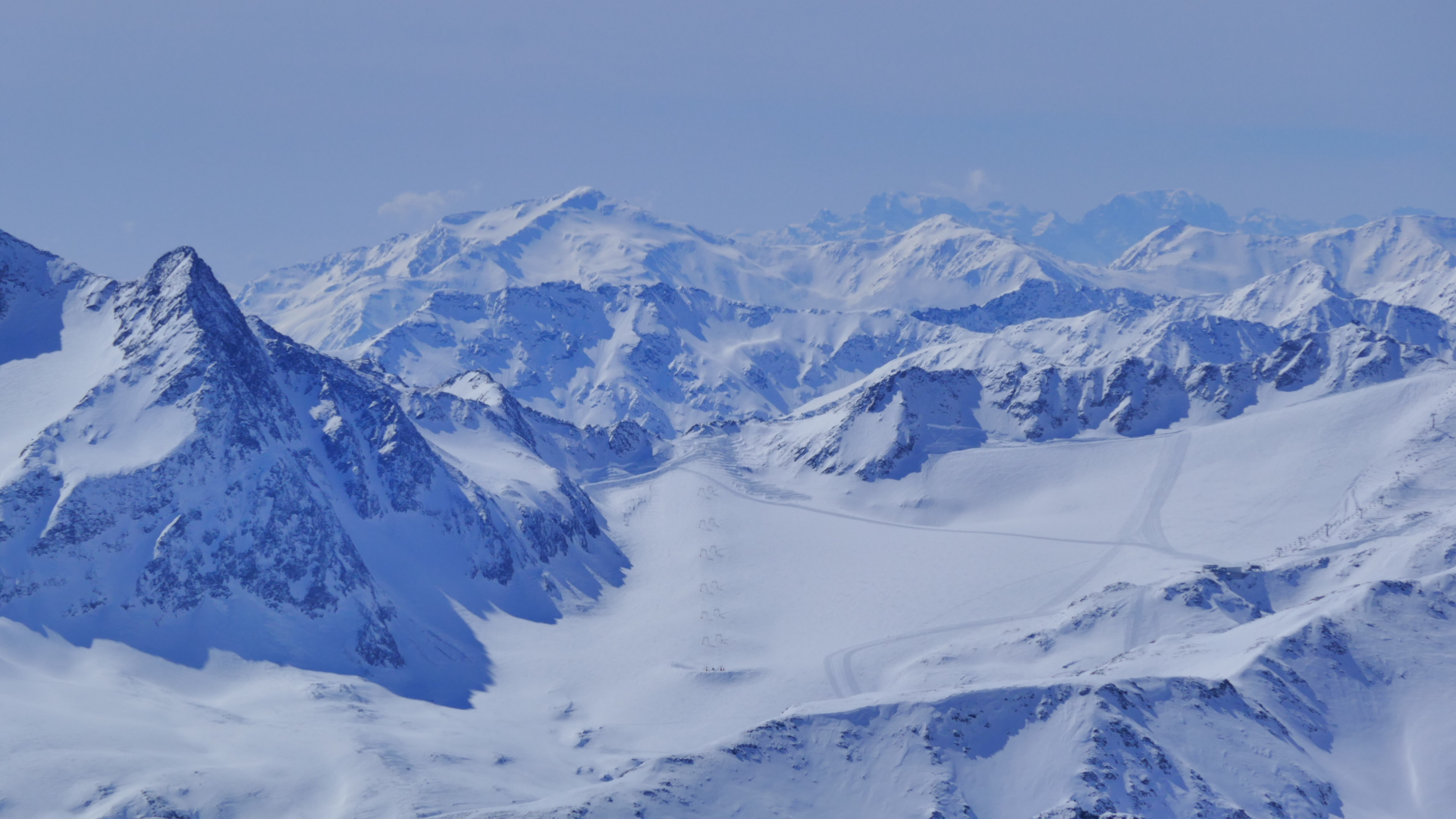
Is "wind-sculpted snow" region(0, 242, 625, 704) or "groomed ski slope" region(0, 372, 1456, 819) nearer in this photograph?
"groomed ski slope" region(0, 372, 1456, 819)

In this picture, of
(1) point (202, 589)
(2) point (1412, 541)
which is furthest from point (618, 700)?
(2) point (1412, 541)

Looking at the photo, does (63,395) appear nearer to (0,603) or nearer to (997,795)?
(0,603)

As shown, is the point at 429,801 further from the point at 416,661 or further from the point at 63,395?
the point at 63,395

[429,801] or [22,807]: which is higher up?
[22,807]

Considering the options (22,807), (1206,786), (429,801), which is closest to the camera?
(1206,786)

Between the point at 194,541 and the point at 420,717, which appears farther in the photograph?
the point at 194,541

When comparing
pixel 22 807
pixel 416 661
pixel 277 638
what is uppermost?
pixel 22 807

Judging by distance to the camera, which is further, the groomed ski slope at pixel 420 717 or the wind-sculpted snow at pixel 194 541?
the wind-sculpted snow at pixel 194 541

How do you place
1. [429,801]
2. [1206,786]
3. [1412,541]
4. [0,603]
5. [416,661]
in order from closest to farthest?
1. [1206,786]
2. [429,801]
3. [0,603]
4. [1412,541]
5. [416,661]

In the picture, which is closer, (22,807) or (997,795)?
(997,795)

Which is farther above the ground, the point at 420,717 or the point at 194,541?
the point at 194,541

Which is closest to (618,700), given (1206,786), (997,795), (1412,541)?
(997,795)
